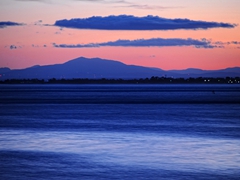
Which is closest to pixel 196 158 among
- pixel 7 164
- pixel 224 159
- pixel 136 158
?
pixel 224 159

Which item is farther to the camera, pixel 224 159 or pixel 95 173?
pixel 224 159

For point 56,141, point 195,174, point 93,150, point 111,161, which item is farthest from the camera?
point 56,141

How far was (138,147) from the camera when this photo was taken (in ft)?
87.1

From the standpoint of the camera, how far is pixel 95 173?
1991cm

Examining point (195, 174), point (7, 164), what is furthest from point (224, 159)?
point (7, 164)

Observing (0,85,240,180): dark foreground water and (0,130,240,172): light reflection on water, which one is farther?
(0,130,240,172): light reflection on water

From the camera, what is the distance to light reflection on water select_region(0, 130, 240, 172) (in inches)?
858

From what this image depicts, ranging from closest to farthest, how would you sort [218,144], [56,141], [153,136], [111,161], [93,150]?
[111,161] → [93,150] → [218,144] → [56,141] → [153,136]

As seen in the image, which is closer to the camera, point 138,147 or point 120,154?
point 120,154

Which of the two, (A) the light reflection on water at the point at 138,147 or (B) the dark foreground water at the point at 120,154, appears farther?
(A) the light reflection on water at the point at 138,147

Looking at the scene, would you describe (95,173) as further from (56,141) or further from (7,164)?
(56,141)

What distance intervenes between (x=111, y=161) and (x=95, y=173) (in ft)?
8.14

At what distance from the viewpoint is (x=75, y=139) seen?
30.9 m

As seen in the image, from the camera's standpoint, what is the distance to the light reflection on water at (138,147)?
21.8 metres
